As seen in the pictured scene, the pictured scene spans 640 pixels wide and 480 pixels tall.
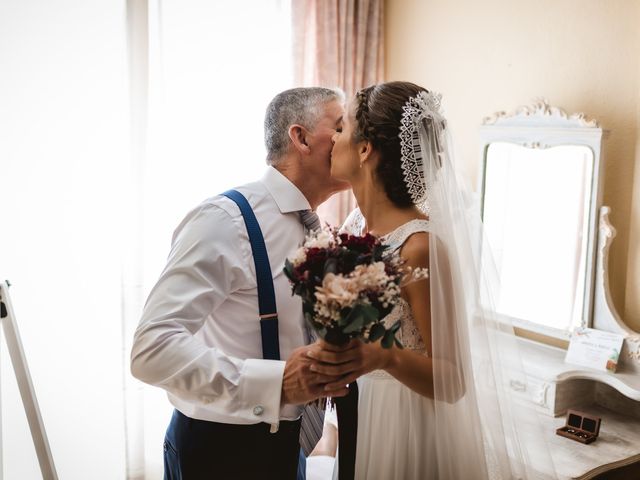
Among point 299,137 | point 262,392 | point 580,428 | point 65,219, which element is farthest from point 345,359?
point 65,219

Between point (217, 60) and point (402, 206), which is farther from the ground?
point (217, 60)

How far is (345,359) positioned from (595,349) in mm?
1556

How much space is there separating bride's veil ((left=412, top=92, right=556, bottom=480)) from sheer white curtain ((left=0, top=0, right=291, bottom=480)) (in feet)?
6.09

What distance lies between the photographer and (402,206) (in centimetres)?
173

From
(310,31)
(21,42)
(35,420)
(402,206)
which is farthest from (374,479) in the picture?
Result: (310,31)

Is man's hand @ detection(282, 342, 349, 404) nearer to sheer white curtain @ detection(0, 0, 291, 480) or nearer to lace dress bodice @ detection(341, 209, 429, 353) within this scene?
lace dress bodice @ detection(341, 209, 429, 353)

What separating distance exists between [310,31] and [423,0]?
0.69 metres

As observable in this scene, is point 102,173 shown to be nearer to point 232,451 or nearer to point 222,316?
point 222,316

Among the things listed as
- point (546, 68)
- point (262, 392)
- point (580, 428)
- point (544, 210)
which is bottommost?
point (580, 428)

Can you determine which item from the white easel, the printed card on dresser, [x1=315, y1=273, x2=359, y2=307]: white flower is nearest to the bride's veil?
[x1=315, y1=273, x2=359, y2=307]: white flower

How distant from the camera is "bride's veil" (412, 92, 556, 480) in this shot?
5.07 ft

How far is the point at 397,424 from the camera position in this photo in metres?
1.69

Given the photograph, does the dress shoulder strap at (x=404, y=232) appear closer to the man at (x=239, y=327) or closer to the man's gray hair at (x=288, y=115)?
the man at (x=239, y=327)

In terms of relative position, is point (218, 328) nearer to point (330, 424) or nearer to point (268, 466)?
point (268, 466)
